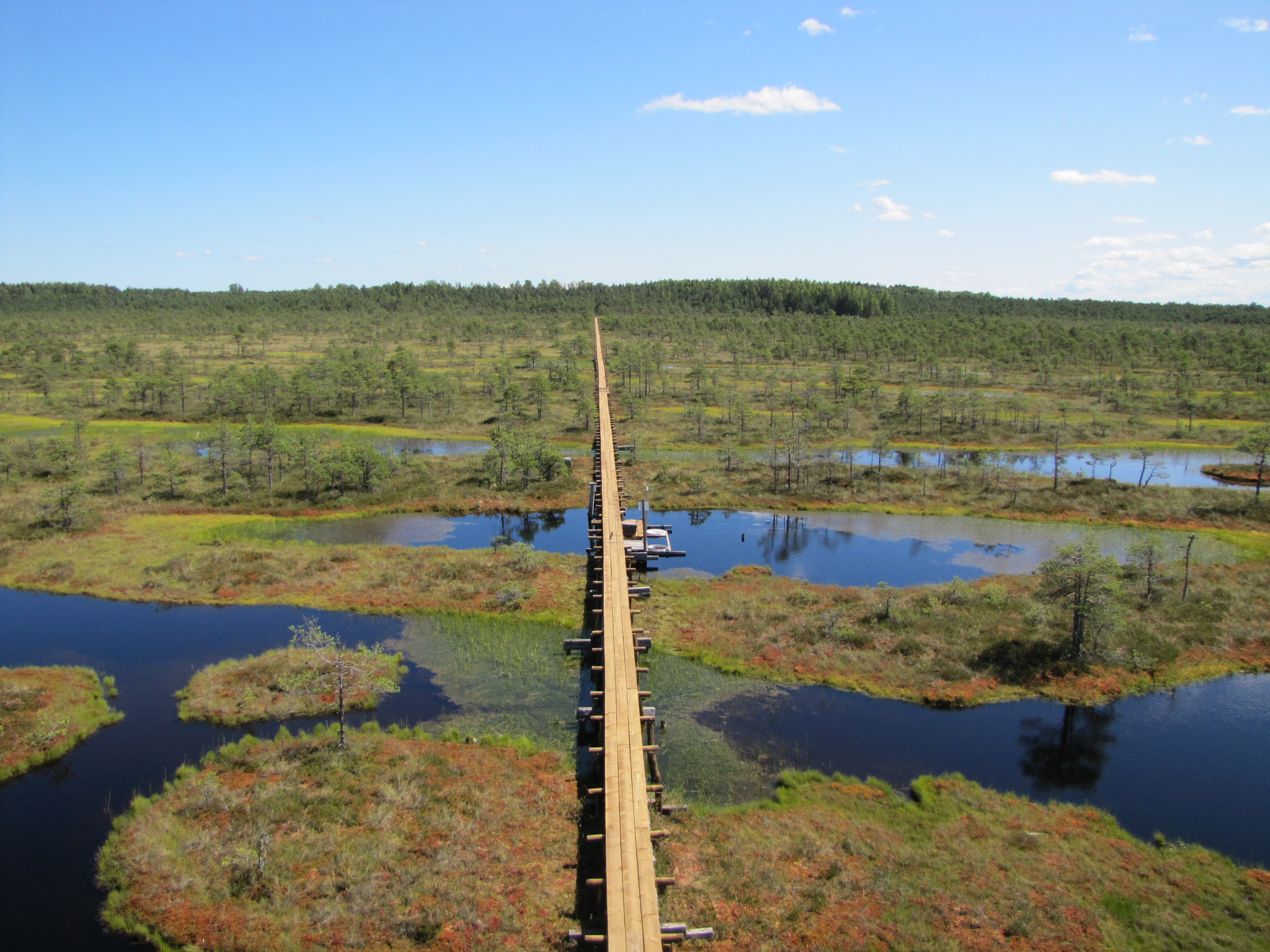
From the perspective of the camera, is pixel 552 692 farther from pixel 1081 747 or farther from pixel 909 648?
pixel 1081 747

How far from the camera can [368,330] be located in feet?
646

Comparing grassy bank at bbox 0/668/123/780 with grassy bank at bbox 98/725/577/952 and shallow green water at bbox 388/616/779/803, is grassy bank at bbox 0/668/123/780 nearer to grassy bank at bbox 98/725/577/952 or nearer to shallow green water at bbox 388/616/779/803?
grassy bank at bbox 98/725/577/952

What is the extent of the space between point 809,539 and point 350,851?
141 ft

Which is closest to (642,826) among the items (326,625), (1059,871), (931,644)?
(1059,871)

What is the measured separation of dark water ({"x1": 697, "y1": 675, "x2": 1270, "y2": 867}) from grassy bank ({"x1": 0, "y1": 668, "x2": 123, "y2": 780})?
2711cm

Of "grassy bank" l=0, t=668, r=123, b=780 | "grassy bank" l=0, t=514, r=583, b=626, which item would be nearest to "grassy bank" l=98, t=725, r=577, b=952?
"grassy bank" l=0, t=668, r=123, b=780

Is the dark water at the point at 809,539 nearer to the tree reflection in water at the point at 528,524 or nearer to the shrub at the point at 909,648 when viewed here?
the tree reflection in water at the point at 528,524

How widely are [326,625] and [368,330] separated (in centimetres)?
17212

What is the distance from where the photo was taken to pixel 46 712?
31328 mm

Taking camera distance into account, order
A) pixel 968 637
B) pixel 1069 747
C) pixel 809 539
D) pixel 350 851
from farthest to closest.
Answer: pixel 809 539, pixel 968 637, pixel 1069 747, pixel 350 851

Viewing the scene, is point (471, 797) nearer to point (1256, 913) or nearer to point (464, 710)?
point (464, 710)

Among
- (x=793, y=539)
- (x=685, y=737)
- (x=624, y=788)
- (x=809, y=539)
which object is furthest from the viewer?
(x=793, y=539)

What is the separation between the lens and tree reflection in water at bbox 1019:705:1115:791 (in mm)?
28391

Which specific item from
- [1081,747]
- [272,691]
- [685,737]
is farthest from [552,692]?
[1081,747]
